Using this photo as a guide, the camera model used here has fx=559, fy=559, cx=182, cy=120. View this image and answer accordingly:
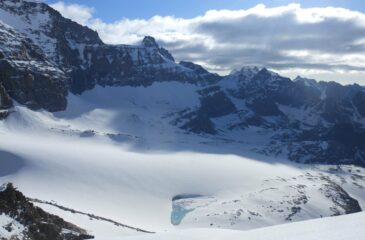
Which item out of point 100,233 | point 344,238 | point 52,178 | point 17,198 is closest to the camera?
point 344,238

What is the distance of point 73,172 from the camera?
19362 centimetres

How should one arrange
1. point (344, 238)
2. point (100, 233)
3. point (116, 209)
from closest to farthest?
point (344, 238) < point (100, 233) < point (116, 209)

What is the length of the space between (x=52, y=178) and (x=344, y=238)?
6342 inches

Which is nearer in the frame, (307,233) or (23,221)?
(307,233)

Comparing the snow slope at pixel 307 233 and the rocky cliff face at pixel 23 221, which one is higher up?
the snow slope at pixel 307 233

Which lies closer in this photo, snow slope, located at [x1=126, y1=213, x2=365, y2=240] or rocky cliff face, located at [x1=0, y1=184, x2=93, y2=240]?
snow slope, located at [x1=126, y1=213, x2=365, y2=240]

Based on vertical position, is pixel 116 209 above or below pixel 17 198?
below

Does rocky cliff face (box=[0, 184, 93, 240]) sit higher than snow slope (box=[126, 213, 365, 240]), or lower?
lower

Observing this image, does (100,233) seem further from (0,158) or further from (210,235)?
(0,158)

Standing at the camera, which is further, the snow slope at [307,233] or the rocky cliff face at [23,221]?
the rocky cliff face at [23,221]

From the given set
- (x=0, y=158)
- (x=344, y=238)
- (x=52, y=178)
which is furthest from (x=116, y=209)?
(x=344, y=238)

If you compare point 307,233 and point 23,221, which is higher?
point 307,233

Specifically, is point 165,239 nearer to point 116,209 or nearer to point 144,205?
point 116,209

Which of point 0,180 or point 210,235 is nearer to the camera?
point 210,235
